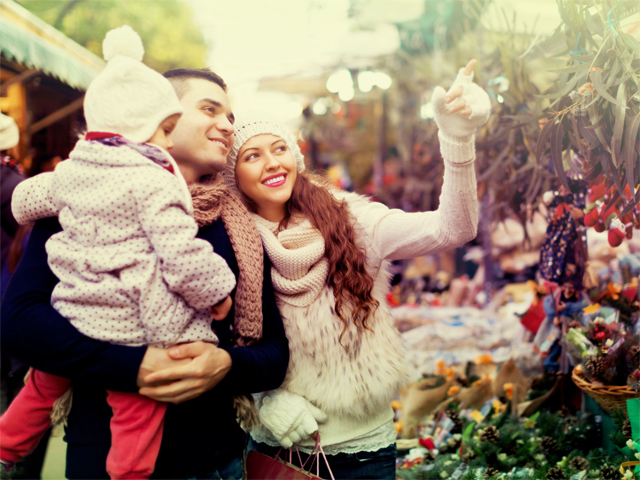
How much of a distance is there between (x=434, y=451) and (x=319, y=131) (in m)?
6.53

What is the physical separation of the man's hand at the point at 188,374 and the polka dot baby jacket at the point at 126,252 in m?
0.06

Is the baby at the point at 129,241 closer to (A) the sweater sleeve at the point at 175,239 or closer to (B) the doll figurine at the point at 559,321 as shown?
(A) the sweater sleeve at the point at 175,239

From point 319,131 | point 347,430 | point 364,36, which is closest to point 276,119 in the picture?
point 347,430

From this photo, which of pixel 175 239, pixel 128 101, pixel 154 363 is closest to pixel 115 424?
pixel 154 363

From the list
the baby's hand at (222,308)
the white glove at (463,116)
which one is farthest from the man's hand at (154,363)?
the white glove at (463,116)

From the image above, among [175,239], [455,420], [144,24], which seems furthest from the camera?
[144,24]

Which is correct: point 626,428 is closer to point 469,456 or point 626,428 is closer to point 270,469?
point 469,456

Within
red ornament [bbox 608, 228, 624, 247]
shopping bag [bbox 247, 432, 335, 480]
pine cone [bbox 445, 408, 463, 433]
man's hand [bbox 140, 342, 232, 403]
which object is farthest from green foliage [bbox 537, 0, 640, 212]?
pine cone [bbox 445, 408, 463, 433]

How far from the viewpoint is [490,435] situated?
2719mm

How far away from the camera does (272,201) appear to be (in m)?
1.74

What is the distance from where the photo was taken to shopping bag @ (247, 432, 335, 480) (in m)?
1.57

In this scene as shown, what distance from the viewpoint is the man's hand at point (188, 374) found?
1.27m

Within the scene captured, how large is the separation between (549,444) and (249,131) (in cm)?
211

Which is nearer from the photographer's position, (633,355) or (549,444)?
(633,355)
